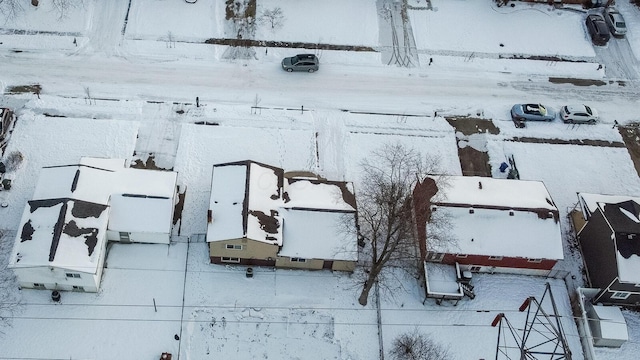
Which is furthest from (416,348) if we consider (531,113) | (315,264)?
(531,113)

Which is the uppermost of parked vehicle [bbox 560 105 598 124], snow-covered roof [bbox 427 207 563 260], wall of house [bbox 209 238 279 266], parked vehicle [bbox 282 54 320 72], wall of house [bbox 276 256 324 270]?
parked vehicle [bbox 282 54 320 72]

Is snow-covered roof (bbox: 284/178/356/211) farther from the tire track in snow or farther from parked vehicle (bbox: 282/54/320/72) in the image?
the tire track in snow

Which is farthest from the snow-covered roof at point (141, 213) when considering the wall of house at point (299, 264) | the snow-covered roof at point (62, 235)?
the wall of house at point (299, 264)

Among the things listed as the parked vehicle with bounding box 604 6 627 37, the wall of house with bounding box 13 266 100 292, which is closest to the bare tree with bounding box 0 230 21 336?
the wall of house with bounding box 13 266 100 292

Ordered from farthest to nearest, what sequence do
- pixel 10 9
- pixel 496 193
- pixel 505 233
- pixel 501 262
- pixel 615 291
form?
pixel 10 9 < pixel 496 193 < pixel 501 262 < pixel 505 233 < pixel 615 291

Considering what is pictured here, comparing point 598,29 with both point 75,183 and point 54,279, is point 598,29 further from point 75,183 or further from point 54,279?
point 54,279

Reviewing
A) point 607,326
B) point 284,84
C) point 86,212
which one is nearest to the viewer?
point 86,212
